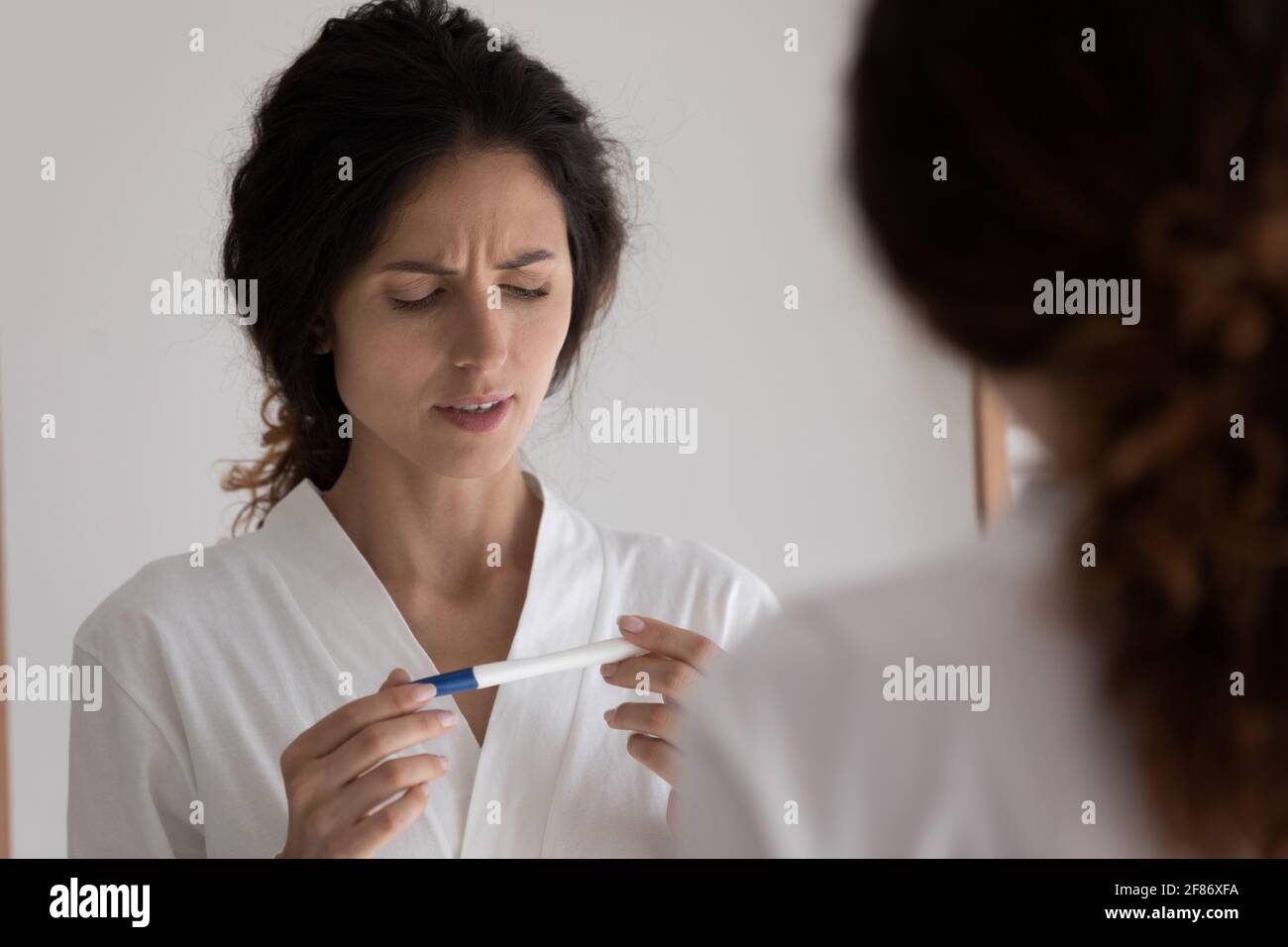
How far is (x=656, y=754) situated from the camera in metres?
0.91

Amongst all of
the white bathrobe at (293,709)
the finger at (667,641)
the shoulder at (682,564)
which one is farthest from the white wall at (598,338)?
the finger at (667,641)

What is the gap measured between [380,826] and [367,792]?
24 mm

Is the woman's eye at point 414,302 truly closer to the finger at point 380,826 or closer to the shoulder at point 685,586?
the shoulder at point 685,586

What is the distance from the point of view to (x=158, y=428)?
158 centimetres

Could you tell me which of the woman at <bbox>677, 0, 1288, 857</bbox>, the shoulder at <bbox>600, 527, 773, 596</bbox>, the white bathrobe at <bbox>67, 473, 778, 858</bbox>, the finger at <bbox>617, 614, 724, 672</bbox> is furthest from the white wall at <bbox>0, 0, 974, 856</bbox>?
the woman at <bbox>677, 0, 1288, 857</bbox>

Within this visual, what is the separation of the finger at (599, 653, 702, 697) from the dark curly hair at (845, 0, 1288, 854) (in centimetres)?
53

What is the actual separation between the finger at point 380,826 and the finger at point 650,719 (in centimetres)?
16

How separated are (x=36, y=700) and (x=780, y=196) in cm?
124

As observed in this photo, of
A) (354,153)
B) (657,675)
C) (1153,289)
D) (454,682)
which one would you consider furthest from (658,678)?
(1153,289)

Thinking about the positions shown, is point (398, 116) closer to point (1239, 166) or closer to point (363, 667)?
point (363, 667)

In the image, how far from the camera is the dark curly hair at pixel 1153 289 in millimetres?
352

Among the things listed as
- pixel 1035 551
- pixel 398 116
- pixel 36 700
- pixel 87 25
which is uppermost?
pixel 87 25

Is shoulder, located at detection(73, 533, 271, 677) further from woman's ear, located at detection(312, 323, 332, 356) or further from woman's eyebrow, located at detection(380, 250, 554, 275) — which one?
woman's eyebrow, located at detection(380, 250, 554, 275)
